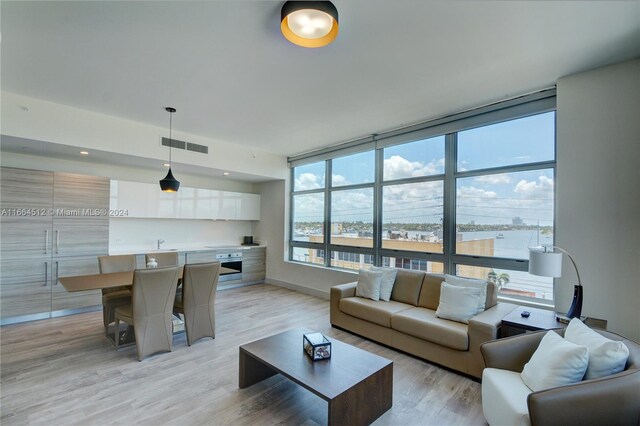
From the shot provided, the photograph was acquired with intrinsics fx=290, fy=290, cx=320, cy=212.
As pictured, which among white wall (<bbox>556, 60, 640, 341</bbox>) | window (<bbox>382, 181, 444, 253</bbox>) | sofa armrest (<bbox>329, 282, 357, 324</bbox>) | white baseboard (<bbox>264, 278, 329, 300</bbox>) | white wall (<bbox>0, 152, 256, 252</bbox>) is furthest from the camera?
white baseboard (<bbox>264, 278, 329, 300</bbox>)

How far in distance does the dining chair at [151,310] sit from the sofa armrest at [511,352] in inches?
122

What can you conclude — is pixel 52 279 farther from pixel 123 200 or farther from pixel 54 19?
pixel 54 19

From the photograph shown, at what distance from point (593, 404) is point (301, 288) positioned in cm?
503

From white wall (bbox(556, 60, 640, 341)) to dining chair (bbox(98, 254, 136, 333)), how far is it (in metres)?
4.92

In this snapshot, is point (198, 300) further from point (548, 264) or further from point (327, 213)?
point (548, 264)

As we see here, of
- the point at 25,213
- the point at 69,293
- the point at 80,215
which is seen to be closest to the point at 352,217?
the point at 80,215

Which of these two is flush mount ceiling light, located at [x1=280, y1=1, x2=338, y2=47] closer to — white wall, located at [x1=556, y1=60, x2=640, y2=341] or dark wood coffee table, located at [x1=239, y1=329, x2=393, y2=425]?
dark wood coffee table, located at [x1=239, y1=329, x2=393, y2=425]

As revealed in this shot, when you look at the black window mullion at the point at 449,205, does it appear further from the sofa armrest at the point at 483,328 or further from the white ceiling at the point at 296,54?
the sofa armrest at the point at 483,328

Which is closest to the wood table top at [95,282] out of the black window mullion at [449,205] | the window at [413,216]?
the window at [413,216]

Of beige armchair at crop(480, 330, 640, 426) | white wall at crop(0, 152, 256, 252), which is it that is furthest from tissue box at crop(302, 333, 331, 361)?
white wall at crop(0, 152, 256, 252)

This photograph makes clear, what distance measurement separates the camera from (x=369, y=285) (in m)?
4.04

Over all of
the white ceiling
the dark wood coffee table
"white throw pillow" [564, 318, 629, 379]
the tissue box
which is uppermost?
the white ceiling

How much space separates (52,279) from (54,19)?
3838 millimetres

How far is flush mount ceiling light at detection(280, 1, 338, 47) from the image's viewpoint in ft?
6.17
